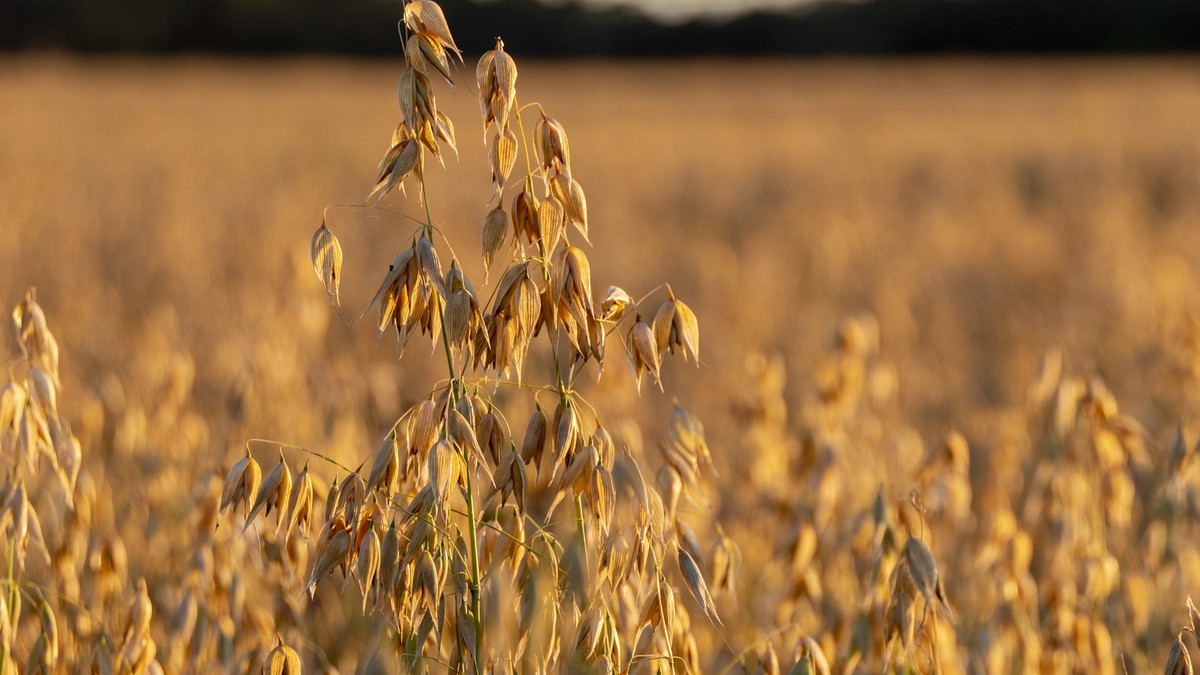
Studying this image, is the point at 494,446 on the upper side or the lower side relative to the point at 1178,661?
upper

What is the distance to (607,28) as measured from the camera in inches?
1628

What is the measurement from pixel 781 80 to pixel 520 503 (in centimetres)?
2407

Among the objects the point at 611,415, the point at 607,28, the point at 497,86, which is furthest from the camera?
the point at 607,28

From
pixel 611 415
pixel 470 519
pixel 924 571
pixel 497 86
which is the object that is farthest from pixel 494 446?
pixel 611 415

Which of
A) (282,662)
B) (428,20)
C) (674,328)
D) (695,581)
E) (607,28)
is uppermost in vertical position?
(428,20)

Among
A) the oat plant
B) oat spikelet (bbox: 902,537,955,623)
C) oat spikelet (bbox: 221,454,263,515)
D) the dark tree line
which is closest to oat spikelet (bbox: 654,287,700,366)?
the oat plant

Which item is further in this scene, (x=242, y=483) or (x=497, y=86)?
(x=242, y=483)

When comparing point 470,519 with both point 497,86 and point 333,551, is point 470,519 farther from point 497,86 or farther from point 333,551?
point 497,86

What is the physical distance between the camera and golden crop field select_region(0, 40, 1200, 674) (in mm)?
1065

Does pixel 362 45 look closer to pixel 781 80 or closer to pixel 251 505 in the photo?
pixel 781 80

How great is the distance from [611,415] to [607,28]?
40.3m

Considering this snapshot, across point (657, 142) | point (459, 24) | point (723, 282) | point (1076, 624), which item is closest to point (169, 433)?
point (1076, 624)

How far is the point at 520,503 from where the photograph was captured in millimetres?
1024

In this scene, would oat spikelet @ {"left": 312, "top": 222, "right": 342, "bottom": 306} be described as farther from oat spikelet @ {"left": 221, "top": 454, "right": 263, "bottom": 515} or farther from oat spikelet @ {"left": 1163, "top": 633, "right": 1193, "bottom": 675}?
oat spikelet @ {"left": 1163, "top": 633, "right": 1193, "bottom": 675}
